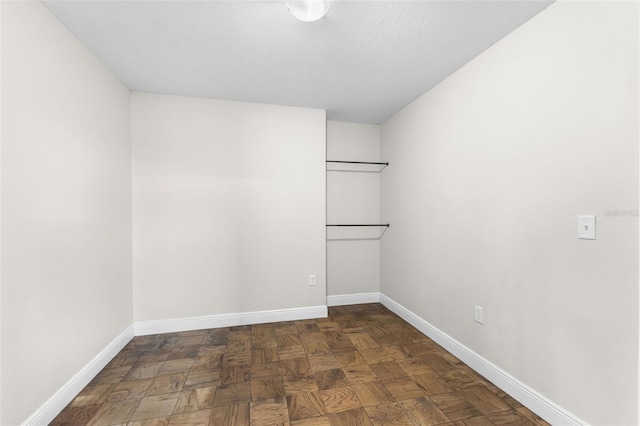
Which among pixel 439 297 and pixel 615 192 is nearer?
pixel 615 192

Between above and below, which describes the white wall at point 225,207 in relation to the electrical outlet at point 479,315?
above

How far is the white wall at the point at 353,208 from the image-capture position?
138 inches

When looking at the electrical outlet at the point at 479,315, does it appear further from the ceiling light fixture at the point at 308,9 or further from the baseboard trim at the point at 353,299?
the ceiling light fixture at the point at 308,9

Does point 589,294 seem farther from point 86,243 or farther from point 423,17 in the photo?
point 86,243

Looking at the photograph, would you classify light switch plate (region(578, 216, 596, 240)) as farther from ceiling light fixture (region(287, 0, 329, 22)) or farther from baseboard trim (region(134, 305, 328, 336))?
baseboard trim (region(134, 305, 328, 336))

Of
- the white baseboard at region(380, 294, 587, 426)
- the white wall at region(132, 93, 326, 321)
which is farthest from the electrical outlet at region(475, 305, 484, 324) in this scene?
the white wall at region(132, 93, 326, 321)

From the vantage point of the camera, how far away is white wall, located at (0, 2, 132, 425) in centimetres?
136

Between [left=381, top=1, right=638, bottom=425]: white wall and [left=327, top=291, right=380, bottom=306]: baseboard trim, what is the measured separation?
3.86 ft

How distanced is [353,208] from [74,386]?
2.95 metres

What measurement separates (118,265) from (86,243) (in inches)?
19.8

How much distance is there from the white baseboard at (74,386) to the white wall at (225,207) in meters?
0.43

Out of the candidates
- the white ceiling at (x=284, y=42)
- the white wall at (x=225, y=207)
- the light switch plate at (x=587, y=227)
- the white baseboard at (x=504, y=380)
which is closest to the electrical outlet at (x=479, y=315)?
the white baseboard at (x=504, y=380)

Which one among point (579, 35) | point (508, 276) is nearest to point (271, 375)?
point (508, 276)

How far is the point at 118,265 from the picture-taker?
2369 mm
